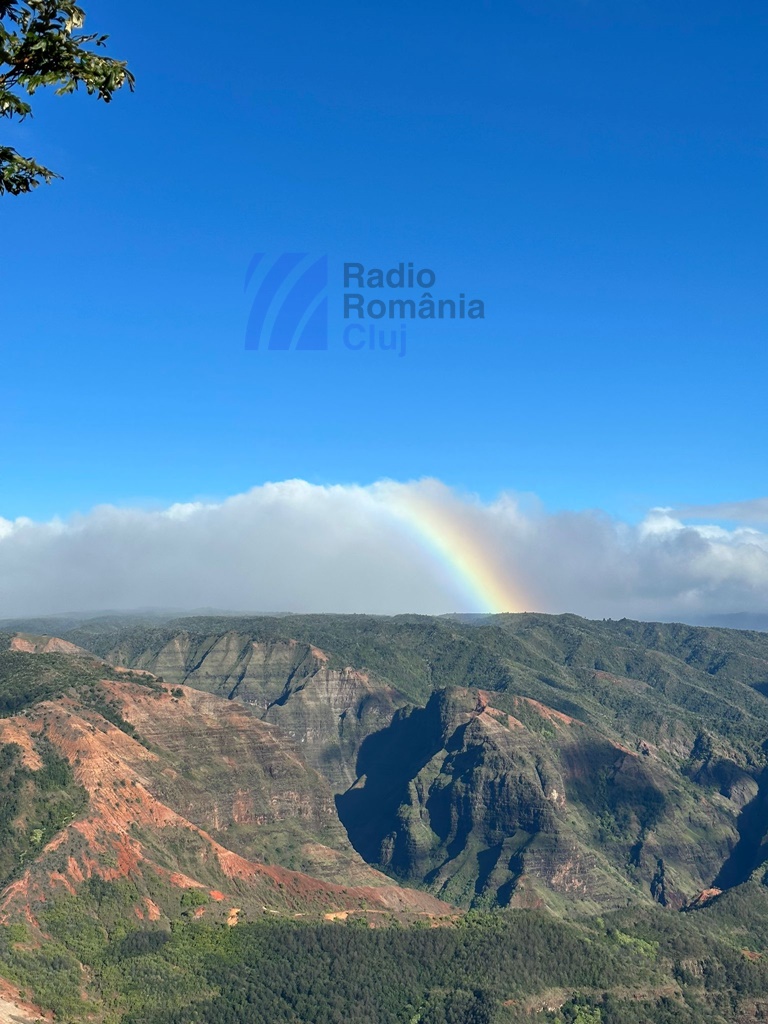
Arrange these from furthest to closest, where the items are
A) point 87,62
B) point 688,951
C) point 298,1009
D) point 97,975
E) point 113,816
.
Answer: point 688,951, point 113,816, point 298,1009, point 97,975, point 87,62

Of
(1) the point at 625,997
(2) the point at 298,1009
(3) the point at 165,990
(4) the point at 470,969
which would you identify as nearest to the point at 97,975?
(3) the point at 165,990

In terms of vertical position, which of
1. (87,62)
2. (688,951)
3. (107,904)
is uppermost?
(87,62)

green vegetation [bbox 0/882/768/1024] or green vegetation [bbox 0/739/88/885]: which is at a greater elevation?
green vegetation [bbox 0/739/88/885]

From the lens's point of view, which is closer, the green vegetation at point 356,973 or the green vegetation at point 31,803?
the green vegetation at point 356,973

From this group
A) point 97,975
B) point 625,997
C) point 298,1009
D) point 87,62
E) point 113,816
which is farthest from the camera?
point 113,816

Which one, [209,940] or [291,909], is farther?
[291,909]

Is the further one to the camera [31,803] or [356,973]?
[31,803]

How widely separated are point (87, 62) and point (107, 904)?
16374 centimetres

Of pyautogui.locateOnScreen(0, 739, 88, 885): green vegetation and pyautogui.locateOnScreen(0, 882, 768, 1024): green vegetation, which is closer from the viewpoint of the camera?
pyautogui.locateOnScreen(0, 882, 768, 1024): green vegetation

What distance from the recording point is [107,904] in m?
163

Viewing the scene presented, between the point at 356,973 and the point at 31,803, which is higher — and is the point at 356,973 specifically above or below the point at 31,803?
below

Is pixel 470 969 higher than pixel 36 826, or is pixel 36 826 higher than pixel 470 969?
pixel 36 826

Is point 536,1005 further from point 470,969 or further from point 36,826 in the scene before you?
point 36,826

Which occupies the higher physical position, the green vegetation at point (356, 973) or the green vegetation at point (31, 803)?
the green vegetation at point (31, 803)
